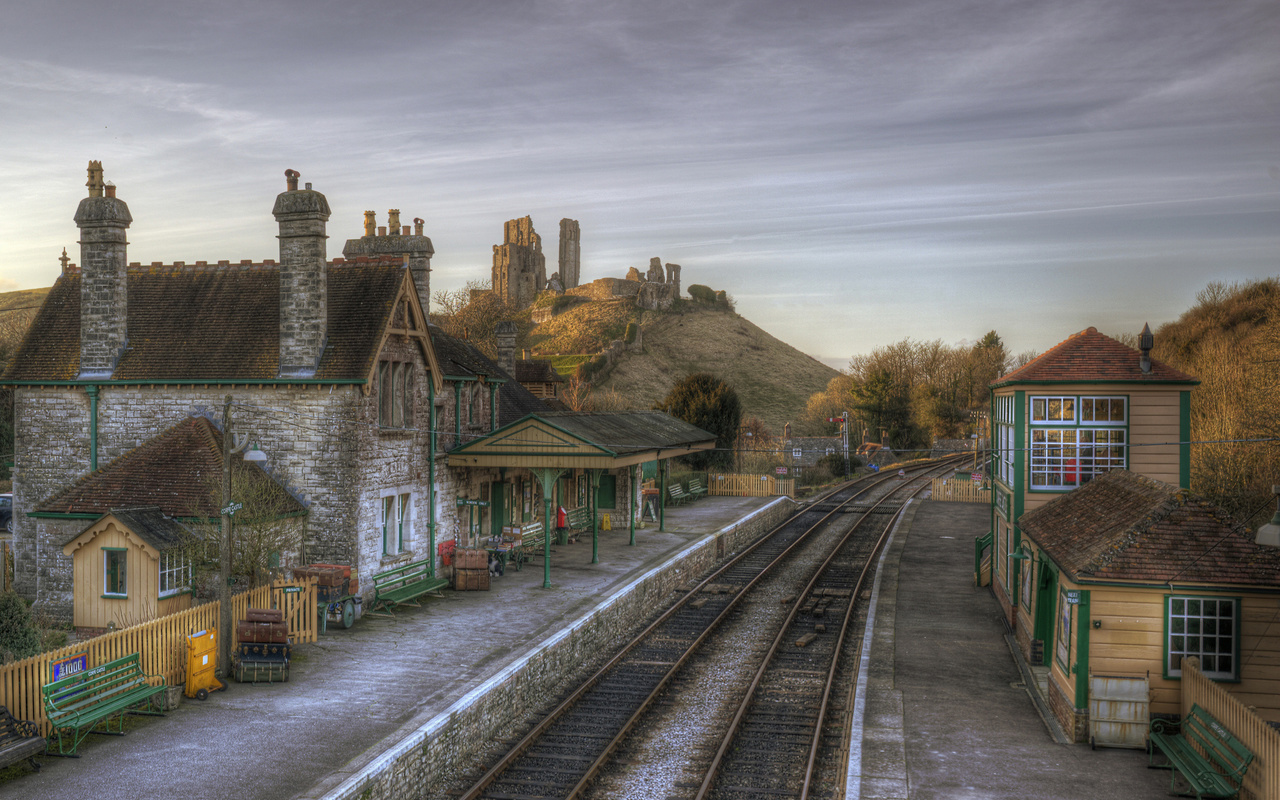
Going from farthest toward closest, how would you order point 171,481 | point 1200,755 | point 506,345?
1. point 506,345
2. point 171,481
3. point 1200,755

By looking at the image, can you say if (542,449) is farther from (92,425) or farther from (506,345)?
(506,345)

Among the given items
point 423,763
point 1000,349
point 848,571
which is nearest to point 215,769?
point 423,763

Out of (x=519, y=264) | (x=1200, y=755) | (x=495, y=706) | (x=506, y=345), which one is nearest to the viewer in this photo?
(x=1200, y=755)

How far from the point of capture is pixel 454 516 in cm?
2369

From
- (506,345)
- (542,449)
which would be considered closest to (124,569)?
(542,449)

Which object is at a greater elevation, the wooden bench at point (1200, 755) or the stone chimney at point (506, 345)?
the stone chimney at point (506, 345)

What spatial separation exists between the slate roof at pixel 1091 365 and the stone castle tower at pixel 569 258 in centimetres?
14338

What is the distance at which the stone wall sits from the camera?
10.5 m

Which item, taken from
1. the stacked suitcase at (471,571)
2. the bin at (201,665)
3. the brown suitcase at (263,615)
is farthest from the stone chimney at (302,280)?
the bin at (201,665)

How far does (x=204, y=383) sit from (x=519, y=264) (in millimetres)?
131029

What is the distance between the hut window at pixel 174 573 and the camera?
55.5 feet

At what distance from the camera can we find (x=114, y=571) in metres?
17.0

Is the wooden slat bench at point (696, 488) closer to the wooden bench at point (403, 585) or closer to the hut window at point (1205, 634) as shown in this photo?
the wooden bench at point (403, 585)

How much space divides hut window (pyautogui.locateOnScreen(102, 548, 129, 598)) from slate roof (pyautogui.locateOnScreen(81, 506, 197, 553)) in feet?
2.02
